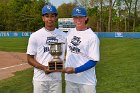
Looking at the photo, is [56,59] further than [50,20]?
No

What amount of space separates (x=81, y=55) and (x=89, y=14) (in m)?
80.3

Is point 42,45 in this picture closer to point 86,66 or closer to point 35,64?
point 35,64

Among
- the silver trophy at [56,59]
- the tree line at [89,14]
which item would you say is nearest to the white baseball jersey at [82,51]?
the silver trophy at [56,59]

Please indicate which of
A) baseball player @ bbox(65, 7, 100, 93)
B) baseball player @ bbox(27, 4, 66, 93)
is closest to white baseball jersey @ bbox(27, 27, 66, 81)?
baseball player @ bbox(27, 4, 66, 93)

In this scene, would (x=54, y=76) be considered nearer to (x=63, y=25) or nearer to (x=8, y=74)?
(x=8, y=74)

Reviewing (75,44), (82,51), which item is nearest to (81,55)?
(82,51)

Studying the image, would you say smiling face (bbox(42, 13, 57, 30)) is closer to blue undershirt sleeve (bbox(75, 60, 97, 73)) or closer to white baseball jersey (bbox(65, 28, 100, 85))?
white baseball jersey (bbox(65, 28, 100, 85))

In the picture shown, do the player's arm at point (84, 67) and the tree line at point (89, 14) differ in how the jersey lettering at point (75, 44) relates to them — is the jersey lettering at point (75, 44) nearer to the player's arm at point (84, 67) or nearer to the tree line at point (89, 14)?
the player's arm at point (84, 67)

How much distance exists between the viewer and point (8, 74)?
14430mm

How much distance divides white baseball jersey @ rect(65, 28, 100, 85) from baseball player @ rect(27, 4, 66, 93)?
0.21 meters

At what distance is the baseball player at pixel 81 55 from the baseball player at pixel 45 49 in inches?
7.7

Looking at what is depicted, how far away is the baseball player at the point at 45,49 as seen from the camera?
505 centimetres

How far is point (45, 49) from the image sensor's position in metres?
5.10

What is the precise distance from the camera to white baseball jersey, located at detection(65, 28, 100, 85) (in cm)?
493
